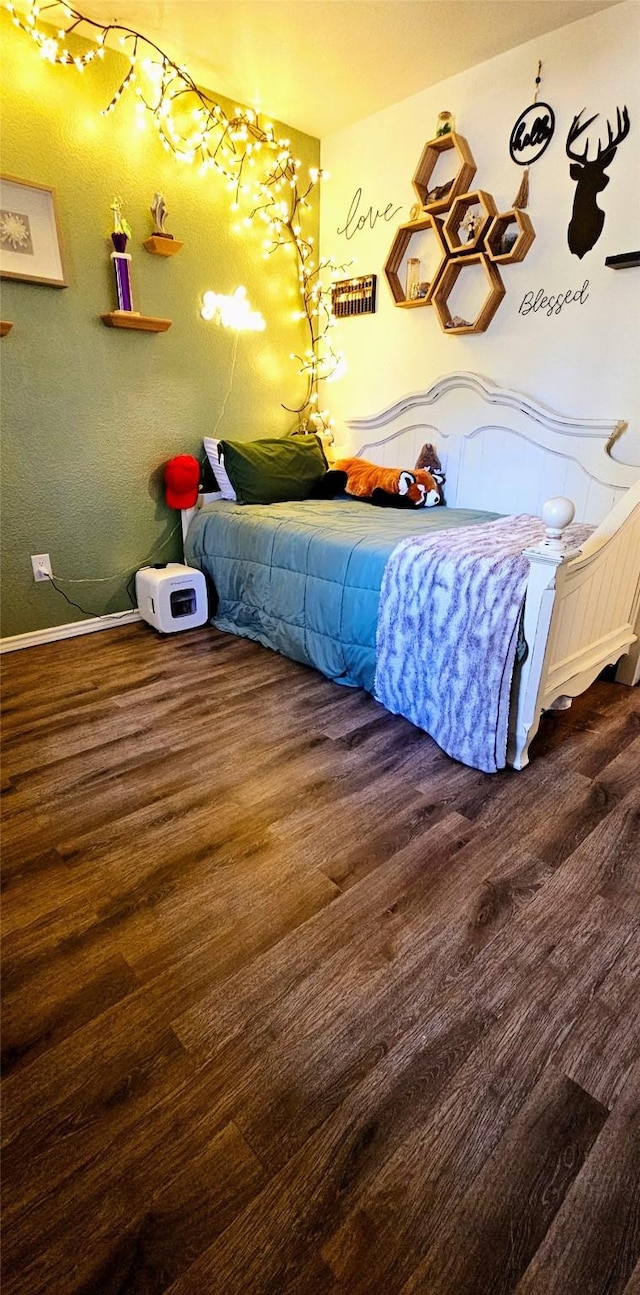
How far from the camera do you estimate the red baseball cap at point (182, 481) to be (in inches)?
113

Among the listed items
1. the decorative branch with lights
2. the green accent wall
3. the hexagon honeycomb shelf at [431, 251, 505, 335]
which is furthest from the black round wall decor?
the green accent wall

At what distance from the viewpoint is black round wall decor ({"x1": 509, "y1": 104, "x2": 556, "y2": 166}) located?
238 cm

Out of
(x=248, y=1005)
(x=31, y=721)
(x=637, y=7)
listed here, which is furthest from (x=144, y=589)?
(x=637, y=7)

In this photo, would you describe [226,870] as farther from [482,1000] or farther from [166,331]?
[166,331]

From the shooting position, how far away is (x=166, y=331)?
2818mm

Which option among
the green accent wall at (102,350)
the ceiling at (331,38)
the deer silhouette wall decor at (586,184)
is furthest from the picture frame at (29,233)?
the deer silhouette wall decor at (586,184)

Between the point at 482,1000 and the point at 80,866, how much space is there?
923 millimetres

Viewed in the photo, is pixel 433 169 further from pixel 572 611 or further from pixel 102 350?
pixel 572 611

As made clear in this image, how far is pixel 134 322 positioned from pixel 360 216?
1.46 metres

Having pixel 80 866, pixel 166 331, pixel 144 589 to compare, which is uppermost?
pixel 166 331

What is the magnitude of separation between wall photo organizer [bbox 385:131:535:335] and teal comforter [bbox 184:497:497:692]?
0.96m

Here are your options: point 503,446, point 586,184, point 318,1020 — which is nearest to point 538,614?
point 318,1020

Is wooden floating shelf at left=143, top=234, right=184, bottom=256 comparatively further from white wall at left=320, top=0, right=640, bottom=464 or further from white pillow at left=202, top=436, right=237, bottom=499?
white wall at left=320, top=0, right=640, bottom=464

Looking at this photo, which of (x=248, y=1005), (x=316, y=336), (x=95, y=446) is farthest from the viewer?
(x=316, y=336)
